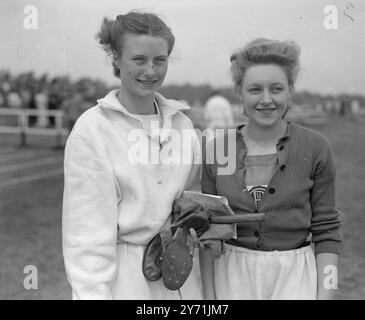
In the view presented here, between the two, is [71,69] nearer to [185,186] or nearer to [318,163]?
[185,186]

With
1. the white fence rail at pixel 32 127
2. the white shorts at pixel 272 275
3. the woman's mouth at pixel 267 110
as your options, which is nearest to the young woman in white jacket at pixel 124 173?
the white shorts at pixel 272 275

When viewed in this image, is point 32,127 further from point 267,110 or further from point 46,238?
point 267,110

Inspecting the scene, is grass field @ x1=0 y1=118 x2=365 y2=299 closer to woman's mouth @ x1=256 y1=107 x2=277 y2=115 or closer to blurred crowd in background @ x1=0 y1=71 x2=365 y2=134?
blurred crowd in background @ x1=0 y1=71 x2=365 y2=134

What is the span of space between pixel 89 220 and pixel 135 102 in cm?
39

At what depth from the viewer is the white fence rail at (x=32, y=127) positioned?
10.3 m

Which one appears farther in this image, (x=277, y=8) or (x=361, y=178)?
(x=361, y=178)

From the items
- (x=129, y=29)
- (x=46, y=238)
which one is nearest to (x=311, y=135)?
(x=129, y=29)

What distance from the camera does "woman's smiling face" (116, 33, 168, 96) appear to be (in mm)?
1657

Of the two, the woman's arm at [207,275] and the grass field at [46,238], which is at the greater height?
the woman's arm at [207,275]

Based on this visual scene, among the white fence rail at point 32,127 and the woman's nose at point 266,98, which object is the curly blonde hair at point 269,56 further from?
the white fence rail at point 32,127

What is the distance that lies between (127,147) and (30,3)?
2.49 ft

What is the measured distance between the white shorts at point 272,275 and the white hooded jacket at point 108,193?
280 millimetres
